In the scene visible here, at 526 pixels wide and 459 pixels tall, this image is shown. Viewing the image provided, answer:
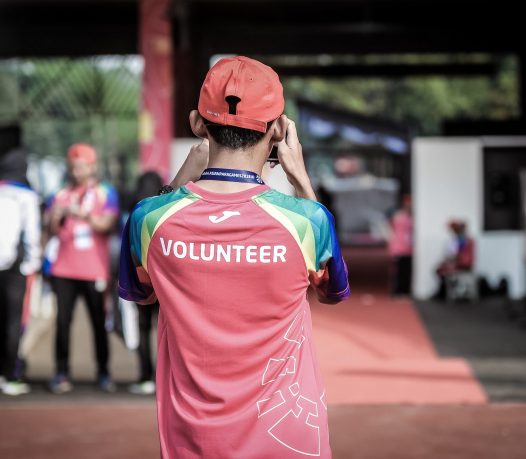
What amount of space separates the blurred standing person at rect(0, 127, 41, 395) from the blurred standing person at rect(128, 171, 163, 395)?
Result: 820 millimetres

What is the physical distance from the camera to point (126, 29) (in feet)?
70.4

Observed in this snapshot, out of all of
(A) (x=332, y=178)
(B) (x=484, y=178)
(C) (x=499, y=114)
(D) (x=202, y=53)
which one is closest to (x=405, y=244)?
(B) (x=484, y=178)

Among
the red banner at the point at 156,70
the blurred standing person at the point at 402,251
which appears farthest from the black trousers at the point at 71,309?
the blurred standing person at the point at 402,251

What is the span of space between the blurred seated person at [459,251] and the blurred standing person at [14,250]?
8.27 m

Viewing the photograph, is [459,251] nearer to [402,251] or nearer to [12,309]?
[402,251]

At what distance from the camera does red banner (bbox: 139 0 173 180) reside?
1534 centimetres

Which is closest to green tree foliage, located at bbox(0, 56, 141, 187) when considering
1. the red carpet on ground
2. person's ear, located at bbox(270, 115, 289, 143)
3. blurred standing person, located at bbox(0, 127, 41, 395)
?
the red carpet on ground

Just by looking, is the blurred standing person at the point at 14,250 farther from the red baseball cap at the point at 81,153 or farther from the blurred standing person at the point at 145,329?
the blurred standing person at the point at 145,329

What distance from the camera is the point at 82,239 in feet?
23.9

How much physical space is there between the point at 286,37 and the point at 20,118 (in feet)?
23.3

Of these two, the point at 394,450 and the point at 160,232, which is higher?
the point at 160,232

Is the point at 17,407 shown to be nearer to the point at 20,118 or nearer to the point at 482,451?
the point at 482,451

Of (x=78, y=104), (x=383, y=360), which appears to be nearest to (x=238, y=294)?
(x=383, y=360)

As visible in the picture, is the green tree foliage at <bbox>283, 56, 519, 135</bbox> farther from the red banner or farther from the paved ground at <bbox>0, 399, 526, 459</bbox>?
the paved ground at <bbox>0, 399, 526, 459</bbox>
